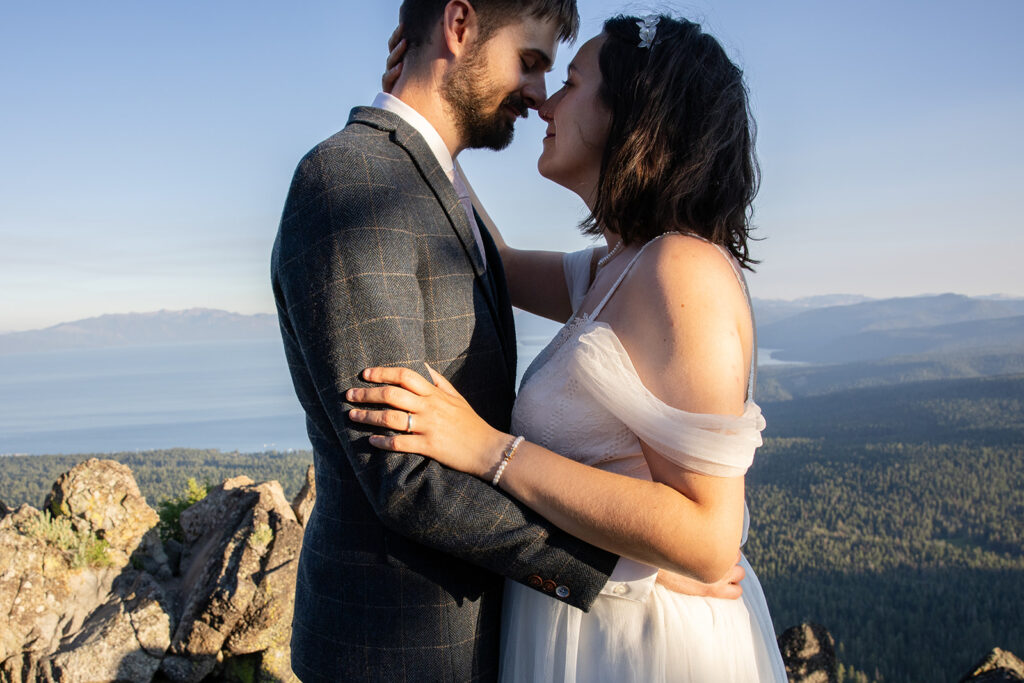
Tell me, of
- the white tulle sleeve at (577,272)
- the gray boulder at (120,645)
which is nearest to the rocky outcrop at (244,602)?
the gray boulder at (120,645)

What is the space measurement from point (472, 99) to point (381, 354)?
1229mm

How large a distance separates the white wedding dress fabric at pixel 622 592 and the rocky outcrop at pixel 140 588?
16.9 feet

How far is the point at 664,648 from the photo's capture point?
2.14 m

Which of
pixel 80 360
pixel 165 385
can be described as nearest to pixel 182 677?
pixel 165 385

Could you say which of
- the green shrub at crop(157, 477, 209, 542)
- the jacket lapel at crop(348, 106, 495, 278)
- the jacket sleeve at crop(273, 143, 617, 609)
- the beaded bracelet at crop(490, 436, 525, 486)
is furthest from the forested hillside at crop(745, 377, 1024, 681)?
the jacket lapel at crop(348, 106, 495, 278)

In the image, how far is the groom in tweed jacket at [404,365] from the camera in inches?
76.5

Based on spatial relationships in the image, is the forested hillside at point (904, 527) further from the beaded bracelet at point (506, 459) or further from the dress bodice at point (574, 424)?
the beaded bracelet at point (506, 459)

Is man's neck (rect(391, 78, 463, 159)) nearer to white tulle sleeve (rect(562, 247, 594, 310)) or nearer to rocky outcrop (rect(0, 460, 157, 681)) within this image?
white tulle sleeve (rect(562, 247, 594, 310))

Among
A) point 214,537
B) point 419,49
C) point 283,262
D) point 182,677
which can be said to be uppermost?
point 419,49

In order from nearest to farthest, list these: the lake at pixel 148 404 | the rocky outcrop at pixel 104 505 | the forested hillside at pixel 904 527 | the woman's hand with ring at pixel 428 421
→ the woman's hand with ring at pixel 428 421 < the rocky outcrop at pixel 104 505 < the forested hillside at pixel 904 527 < the lake at pixel 148 404

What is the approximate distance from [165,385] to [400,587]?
156074 mm

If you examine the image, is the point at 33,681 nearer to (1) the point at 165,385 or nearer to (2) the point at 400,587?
(2) the point at 400,587

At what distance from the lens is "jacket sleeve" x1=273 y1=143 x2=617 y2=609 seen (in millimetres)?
1928

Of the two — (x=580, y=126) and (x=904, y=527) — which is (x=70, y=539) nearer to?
(x=580, y=126)
